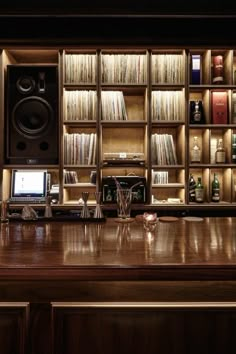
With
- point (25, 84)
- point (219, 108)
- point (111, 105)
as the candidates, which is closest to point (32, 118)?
point (25, 84)

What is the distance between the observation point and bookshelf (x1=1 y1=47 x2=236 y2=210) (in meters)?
3.42

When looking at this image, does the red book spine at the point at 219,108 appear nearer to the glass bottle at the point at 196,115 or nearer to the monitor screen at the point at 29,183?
the glass bottle at the point at 196,115

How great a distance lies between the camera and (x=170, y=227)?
73.5 inches

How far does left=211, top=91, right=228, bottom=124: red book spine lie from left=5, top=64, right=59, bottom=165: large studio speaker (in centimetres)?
159

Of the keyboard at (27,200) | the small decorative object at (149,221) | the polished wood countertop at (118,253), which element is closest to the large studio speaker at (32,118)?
the keyboard at (27,200)

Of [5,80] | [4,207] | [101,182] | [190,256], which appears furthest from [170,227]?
[5,80]

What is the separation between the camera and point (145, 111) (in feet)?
11.6

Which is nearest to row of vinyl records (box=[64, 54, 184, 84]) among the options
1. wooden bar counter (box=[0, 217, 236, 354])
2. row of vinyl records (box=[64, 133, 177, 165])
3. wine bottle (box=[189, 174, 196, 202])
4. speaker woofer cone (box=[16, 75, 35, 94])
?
speaker woofer cone (box=[16, 75, 35, 94])

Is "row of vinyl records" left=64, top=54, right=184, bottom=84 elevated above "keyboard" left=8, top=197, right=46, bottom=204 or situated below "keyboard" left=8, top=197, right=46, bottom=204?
above

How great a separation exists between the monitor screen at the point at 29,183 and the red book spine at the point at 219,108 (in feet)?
6.01
